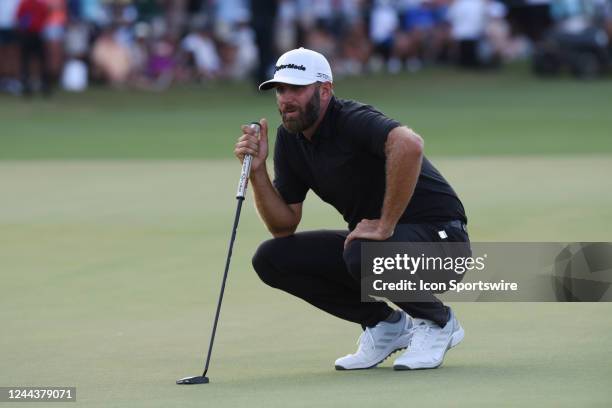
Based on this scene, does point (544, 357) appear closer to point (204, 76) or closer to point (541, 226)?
point (541, 226)

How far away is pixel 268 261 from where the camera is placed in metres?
7.31

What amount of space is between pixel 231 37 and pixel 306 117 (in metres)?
24.7

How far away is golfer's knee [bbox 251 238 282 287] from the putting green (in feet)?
1.42

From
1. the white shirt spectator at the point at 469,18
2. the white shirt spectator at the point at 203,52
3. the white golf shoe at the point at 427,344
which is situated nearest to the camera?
the white golf shoe at the point at 427,344

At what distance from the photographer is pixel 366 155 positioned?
699 cm

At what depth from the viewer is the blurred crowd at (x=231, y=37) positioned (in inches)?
1105

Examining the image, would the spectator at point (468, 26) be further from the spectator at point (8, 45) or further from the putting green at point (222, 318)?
the putting green at point (222, 318)

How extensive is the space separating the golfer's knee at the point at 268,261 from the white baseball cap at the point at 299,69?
887mm

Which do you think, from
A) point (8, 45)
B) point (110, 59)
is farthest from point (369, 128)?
point (110, 59)

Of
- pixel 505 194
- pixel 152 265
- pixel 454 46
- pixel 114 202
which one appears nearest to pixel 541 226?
pixel 505 194

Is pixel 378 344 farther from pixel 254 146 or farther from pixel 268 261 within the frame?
pixel 254 146

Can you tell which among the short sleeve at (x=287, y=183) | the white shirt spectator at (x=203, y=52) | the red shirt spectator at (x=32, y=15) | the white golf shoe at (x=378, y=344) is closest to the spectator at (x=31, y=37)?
the red shirt spectator at (x=32, y=15)

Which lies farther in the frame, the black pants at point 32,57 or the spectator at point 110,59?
the spectator at point 110,59

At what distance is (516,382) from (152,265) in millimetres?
4832
